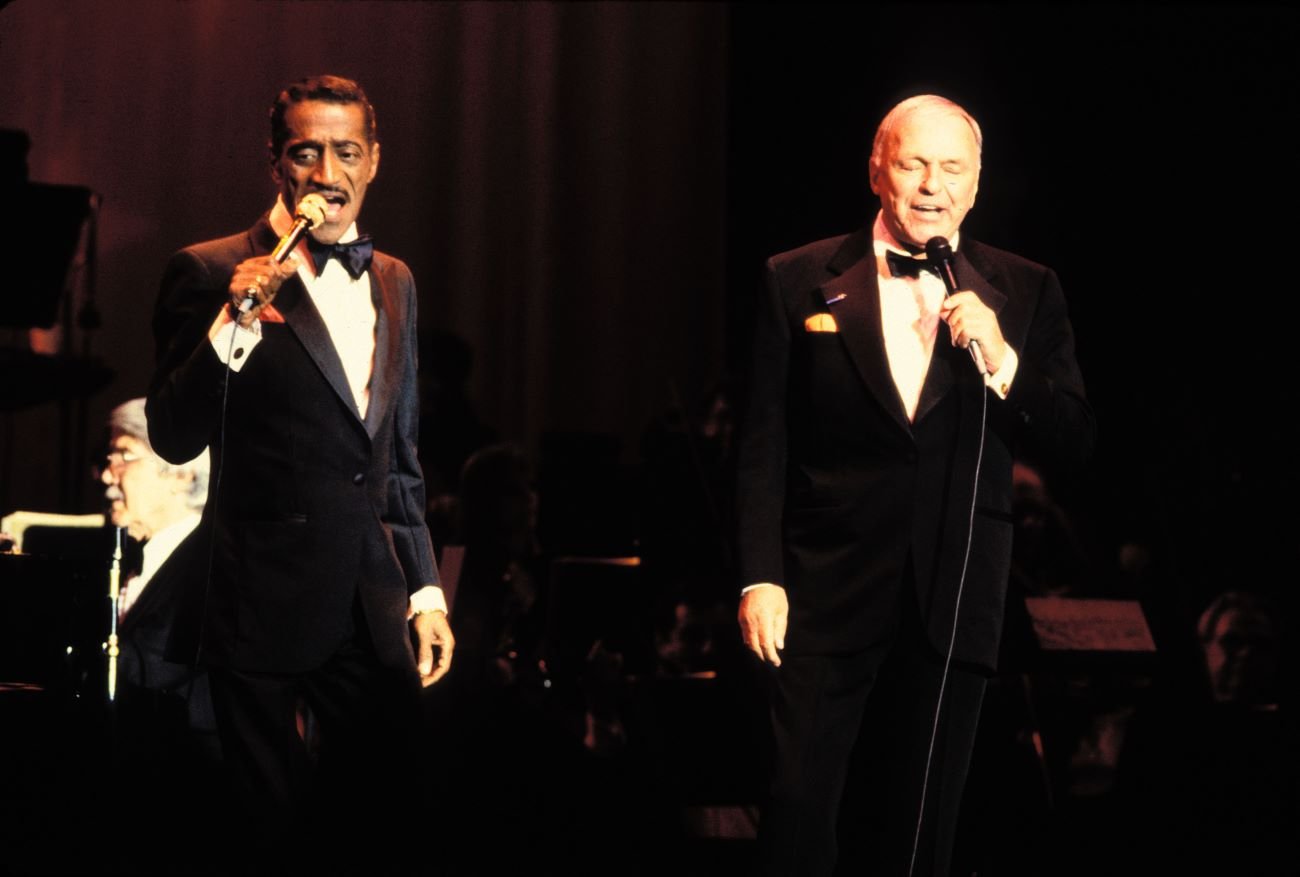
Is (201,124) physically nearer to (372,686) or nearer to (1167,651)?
(372,686)

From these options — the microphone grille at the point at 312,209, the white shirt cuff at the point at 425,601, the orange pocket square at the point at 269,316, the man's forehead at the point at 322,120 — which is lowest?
the white shirt cuff at the point at 425,601

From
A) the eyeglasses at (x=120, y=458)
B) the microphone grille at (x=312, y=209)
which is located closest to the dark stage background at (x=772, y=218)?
the eyeglasses at (x=120, y=458)

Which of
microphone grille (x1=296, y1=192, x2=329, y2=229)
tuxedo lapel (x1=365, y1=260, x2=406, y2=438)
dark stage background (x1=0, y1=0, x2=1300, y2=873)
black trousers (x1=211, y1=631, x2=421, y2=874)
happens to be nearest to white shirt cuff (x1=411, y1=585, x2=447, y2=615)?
black trousers (x1=211, y1=631, x2=421, y2=874)

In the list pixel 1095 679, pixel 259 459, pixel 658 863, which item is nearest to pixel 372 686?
pixel 259 459

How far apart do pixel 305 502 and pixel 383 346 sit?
0.99ft

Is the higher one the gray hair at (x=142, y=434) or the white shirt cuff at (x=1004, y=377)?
the white shirt cuff at (x=1004, y=377)

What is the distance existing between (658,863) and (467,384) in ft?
10.2

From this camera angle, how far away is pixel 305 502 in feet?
8.11

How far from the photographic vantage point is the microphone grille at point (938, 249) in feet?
8.36

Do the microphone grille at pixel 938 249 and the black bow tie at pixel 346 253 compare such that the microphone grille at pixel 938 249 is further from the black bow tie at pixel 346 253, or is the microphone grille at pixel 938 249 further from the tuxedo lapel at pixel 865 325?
the black bow tie at pixel 346 253

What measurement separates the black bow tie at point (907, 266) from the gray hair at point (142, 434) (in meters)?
2.66

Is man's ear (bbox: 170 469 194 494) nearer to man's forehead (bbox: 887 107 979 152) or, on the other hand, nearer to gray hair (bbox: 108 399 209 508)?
gray hair (bbox: 108 399 209 508)

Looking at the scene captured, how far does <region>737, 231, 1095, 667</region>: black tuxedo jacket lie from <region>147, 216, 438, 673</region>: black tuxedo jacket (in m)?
0.64

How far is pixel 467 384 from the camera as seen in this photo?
23.1ft
